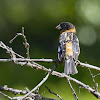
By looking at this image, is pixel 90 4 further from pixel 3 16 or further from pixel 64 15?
pixel 3 16

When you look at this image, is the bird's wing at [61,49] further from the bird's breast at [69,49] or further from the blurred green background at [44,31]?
the blurred green background at [44,31]

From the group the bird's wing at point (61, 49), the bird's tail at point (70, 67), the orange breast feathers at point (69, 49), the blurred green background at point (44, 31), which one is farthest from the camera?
the blurred green background at point (44, 31)

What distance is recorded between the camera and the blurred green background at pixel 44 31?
6.07 meters

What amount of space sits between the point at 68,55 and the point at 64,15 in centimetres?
381

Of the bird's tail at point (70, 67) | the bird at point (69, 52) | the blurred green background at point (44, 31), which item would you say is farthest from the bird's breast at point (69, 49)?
the blurred green background at point (44, 31)

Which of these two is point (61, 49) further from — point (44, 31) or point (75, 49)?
point (44, 31)

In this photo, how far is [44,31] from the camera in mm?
7715

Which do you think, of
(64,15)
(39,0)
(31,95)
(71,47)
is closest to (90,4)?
(64,15)

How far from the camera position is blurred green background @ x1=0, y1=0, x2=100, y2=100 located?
607cm

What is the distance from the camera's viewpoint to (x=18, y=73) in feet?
21.2

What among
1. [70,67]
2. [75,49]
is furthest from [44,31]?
[70,67]

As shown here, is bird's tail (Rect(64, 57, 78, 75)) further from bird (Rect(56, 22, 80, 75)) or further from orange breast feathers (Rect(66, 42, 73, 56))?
orange breast feathers (Rect(66, 42, 73, 56))

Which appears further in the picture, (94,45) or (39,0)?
(39,0)

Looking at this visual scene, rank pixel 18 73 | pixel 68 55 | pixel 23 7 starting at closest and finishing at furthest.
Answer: pixel 68 55 → pixel 18 73 → pixel 23 7
